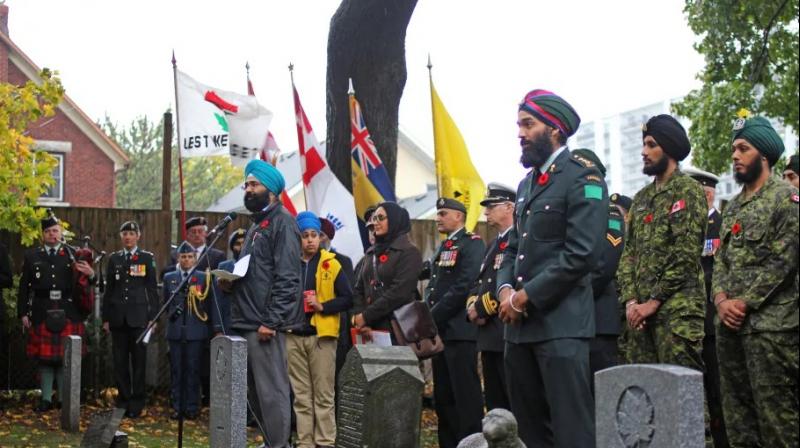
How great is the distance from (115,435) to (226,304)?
3.96 metres

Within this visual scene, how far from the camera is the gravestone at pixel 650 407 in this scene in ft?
15.3

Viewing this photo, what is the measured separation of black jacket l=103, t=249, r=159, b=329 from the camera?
13.4m

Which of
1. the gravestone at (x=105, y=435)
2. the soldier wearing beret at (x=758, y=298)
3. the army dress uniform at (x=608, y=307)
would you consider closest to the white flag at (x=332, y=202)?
the gravestone at (x=105, y=435)

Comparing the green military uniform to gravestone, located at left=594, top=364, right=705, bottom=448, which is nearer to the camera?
gravestone, located at left=594, top=364, right=705, bottom=448

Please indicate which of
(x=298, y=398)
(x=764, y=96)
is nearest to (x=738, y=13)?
(x=764, y=96)

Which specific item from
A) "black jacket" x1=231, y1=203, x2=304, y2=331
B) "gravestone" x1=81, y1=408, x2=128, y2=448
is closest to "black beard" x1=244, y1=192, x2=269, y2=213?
"black jacket" x1=231, y1=203, x2=304, y2=331

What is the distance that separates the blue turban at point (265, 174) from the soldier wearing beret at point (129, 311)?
437cm

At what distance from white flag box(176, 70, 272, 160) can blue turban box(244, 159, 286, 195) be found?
13.6 ft

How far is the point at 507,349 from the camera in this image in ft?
21.4

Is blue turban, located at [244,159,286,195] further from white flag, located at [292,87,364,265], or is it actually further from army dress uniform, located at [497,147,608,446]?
army dress uniform, located at [497,147,608,446]

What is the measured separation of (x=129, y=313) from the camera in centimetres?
1337

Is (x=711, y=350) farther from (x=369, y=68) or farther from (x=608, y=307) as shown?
(x=369, y=68)

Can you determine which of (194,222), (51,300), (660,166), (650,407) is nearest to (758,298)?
(660,166)

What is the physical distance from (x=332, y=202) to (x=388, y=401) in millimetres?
6288
